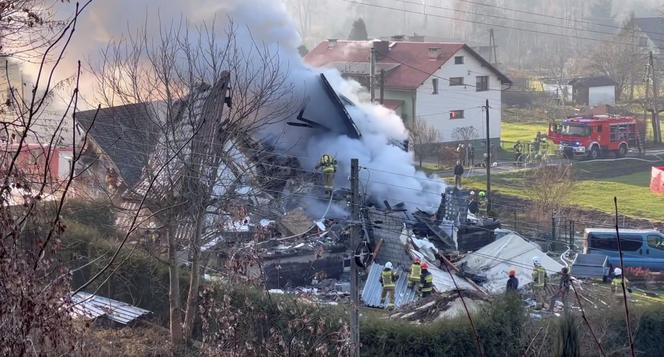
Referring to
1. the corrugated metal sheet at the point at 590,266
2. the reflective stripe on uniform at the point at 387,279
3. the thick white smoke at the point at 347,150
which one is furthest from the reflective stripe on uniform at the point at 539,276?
the thick white smoke at the point at 347,150

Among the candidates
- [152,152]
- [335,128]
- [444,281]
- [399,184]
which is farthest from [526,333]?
[335,128]

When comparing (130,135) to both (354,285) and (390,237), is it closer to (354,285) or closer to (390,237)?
(390,237)

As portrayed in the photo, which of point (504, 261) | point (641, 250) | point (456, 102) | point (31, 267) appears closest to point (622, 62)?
point (456, 102)

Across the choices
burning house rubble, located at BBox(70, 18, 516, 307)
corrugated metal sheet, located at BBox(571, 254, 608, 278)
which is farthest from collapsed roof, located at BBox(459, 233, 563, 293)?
burning house rubble, located at BBox(70, 18, 516, 307)

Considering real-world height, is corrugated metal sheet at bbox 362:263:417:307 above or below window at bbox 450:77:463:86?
below

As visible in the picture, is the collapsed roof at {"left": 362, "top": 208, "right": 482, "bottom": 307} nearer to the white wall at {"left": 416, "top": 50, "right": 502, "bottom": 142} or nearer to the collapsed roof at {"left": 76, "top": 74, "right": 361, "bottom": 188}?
the collapsed roof at {"left": 76, "top": 74, "right": 361, "bottom": 188}

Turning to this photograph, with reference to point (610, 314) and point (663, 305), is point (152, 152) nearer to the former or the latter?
point (610, 314)

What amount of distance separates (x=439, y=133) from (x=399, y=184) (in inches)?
573

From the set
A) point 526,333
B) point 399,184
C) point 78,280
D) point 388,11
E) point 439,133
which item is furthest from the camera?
point 388,11

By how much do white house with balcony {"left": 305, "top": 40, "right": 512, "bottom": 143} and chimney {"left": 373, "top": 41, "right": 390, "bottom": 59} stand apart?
654 millimetres

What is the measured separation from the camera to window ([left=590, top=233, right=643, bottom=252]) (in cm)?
1617

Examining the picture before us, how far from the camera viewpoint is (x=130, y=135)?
44.4 feet

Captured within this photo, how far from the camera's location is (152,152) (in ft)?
40.8

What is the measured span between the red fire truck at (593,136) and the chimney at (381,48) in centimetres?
763
